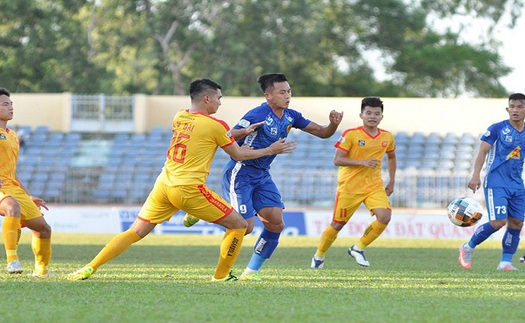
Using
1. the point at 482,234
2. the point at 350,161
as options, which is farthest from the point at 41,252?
the point at 482,234

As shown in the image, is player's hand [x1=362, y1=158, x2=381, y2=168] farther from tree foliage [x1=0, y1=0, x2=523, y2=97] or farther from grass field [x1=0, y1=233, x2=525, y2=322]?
tree foliage [x1=0, y1=0, x2=523, y2=97]

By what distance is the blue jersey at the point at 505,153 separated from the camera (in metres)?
12.5

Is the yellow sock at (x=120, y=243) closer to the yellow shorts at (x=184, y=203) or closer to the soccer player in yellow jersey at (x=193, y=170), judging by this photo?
the soccer player in yellow jersey at (x=193, y=170)

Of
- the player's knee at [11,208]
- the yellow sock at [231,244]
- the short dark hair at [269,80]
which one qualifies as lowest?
the yellow sock at [231,244]

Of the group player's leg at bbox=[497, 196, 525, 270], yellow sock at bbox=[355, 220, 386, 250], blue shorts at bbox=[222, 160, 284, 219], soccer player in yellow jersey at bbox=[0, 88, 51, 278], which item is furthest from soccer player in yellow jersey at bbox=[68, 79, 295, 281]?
player's leg at bbox=[497, 196, 525, 270]

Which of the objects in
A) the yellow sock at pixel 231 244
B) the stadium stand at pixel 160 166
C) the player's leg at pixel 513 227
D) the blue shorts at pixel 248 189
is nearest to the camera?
the yellow sock at pixel 231 244

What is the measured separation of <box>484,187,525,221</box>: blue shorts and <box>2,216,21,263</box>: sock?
5815 mm

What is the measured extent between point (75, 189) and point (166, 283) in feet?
63.6

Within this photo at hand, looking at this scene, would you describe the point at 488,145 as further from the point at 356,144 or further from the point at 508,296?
the point at 508,296

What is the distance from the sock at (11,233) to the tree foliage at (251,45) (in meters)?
37.7

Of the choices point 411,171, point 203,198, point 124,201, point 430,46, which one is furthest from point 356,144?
point 430,46

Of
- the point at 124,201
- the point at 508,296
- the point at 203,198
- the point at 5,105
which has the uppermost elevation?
the point at 5,105

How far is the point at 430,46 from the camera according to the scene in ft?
175

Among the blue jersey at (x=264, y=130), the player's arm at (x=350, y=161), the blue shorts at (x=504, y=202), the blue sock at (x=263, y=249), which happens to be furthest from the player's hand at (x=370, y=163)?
the blue sock at (x=263, y=249)
